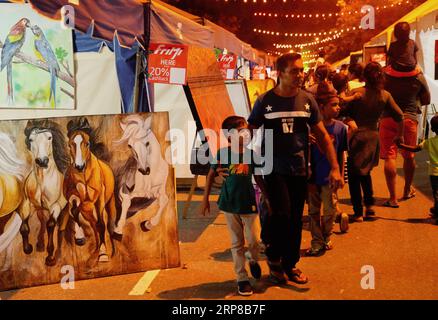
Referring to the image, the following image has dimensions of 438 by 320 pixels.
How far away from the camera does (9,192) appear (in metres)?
4.93

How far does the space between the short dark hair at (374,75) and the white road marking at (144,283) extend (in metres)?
3.75

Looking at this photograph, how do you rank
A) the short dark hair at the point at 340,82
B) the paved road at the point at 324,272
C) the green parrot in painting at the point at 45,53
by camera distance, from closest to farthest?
1. the paved road at the point at 324,272
2. the green parrot in painting at the point at 45,53
3. the short dark hair at the point at 340,82

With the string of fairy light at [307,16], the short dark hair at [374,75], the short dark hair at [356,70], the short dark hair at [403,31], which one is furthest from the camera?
the string of fairy light at [307,16]

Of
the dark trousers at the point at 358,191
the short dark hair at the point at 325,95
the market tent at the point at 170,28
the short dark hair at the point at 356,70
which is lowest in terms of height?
the dark trousers at the point at 358,191

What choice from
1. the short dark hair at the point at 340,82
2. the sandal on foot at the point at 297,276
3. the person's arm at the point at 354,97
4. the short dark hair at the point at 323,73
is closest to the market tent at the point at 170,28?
the short dark hair at the point at 323,73

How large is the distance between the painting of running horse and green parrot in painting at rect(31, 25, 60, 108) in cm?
321

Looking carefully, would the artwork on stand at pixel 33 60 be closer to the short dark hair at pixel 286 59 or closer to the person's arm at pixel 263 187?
the short dark hair at pixel 286 59

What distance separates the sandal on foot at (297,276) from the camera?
4.97 m

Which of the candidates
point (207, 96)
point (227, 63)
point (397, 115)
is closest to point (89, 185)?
point (207, 96)

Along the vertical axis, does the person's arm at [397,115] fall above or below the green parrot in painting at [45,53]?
below

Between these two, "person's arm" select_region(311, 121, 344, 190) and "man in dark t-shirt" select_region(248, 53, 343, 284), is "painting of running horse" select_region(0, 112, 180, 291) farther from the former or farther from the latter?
"person's arm" select_region(311, 121, 344, 190)

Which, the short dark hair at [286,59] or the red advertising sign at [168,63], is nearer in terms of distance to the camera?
the short dark hair at [286,59]

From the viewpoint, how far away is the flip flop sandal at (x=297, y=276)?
497 centimetres

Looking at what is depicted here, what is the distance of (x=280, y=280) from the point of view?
197 inches
